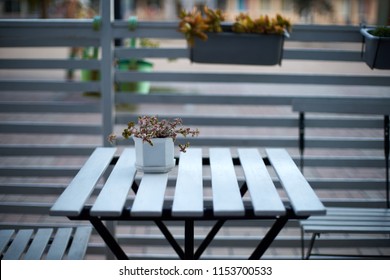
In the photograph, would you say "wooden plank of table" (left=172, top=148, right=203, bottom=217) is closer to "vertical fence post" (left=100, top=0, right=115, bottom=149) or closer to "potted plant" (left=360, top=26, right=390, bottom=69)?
"vertical fence post" (left=100, top=0, right=115, bottom=149)

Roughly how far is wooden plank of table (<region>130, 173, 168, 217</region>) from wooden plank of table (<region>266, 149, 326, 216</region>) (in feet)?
1.67

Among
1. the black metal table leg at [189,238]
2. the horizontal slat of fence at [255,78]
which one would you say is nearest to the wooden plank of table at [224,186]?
the black metal table leg at [189,238]

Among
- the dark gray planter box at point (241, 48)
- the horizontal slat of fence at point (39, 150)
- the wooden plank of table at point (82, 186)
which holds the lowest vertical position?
the horizontal slat of fence at point (39, 150)

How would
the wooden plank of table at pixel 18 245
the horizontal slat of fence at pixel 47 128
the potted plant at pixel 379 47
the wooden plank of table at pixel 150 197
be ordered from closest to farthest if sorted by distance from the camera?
the wooden plank of table at pixel 150 197 < the wooden plank of table at pixel 18 245 < the potted plant at pixel 379 47 < the horizontal slat of fence at pixel 47 128

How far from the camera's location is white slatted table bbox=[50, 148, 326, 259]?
2537 millimetres

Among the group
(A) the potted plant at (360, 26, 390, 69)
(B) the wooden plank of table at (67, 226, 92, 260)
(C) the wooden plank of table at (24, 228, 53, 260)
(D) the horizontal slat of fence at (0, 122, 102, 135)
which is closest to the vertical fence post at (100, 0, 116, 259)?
(D) the horizontal slat of fence at (0, 122, 102, 135)

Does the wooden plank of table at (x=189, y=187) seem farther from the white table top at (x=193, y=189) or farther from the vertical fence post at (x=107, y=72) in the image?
the vertical fence post at (x=107, y=72)

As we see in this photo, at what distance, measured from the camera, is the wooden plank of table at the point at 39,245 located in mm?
3205

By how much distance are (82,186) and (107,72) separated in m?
1.57

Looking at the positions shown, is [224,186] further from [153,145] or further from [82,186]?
[82,186]

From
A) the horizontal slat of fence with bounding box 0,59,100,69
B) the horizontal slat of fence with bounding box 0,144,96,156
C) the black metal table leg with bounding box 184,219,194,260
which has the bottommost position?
the horizontal slat of fence with bounding box 0,144,96,156

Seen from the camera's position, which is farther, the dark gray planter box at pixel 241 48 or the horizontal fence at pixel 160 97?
the horizontal fence at pixel 160 97

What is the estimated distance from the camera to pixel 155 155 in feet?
9.97
